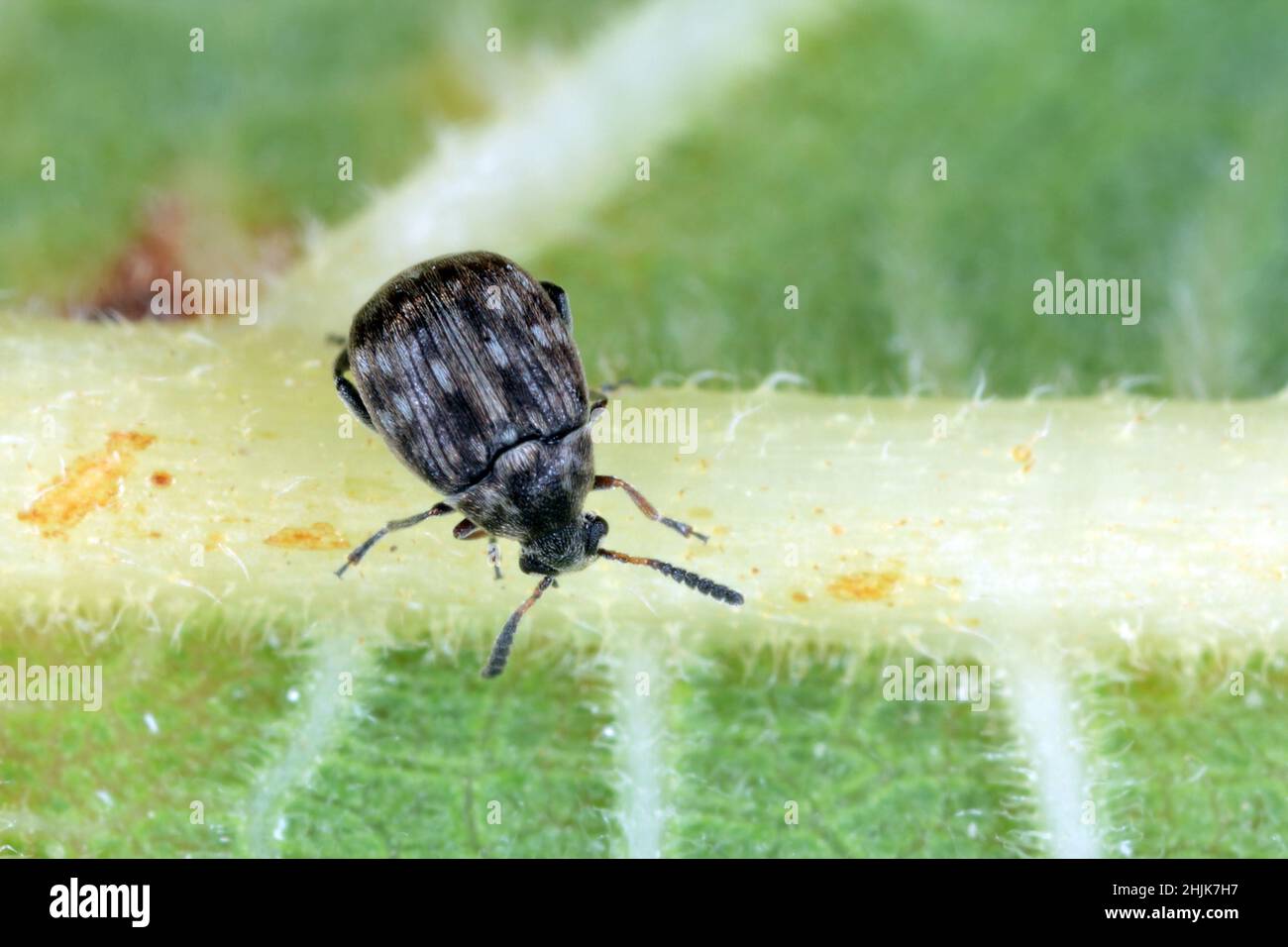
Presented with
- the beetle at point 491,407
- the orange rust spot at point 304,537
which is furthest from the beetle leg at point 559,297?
the orange rust spot at point 304,537

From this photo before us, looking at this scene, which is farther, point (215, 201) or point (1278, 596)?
point (215, 201)

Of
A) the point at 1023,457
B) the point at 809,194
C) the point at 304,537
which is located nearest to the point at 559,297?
the point at 809,194

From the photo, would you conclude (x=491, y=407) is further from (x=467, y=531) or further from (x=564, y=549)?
(x=564, y=549)

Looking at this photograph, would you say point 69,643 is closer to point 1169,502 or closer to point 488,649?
point 488,649

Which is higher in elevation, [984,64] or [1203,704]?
[984,64]

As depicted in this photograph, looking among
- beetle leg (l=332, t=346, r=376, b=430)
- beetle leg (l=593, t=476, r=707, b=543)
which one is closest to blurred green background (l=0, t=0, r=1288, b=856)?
beetle leg (l=593, t=476, r=707, b=543)

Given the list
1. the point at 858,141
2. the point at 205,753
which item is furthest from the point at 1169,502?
the point at 205,753

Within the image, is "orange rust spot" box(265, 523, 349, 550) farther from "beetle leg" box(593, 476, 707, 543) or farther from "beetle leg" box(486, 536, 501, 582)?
"beetle leg" box(593, 476, 707, 543)
